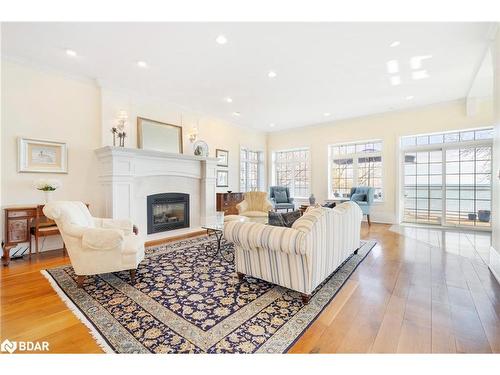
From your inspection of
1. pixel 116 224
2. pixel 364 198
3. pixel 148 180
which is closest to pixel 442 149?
pixel 364 198

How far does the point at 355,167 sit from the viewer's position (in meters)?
6.80

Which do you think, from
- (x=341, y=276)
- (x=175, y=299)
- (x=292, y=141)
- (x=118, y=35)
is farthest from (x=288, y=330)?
(x=292, y=141)

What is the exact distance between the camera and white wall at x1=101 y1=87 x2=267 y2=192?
4309 mm

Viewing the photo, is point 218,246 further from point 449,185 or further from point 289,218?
point 449,185

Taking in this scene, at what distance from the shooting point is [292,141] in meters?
7.85

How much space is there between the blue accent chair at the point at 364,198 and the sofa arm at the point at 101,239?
5257mm

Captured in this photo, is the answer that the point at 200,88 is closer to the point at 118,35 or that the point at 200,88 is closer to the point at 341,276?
the point at 118,35

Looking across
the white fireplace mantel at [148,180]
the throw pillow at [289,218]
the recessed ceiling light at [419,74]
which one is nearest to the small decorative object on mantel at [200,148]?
the white fireplace mantel at [148,180]

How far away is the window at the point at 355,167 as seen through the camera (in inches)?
254

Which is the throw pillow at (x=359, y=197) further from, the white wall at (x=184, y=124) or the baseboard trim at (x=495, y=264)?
the white wall at (x=184, y=124)

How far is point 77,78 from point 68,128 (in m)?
0.87

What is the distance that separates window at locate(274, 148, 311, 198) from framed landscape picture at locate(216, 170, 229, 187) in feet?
7.40

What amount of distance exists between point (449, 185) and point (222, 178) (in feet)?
18.4

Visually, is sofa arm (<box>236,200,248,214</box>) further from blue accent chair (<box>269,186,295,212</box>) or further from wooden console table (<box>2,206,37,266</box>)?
wooden console table (<box>2,206,37,266</box>)
